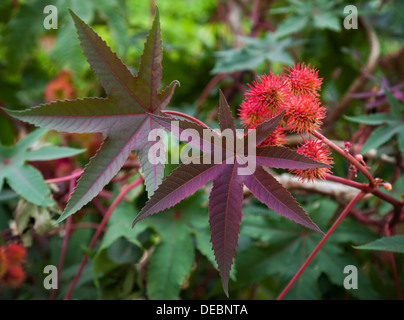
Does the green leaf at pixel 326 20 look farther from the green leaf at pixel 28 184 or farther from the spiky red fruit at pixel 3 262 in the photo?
the spiky red fruit at pixel 3 262

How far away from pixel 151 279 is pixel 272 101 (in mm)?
509

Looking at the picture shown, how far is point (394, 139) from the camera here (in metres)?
1.08

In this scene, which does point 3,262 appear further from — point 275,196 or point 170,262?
point 275,196

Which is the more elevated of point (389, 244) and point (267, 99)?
point (267, 99)

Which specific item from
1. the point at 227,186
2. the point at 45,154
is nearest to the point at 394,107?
the point at 227,186

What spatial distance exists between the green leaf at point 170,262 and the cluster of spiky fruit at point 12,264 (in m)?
0.32

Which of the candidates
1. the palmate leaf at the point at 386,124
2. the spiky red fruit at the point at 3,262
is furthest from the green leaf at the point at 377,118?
the spiky red fruit at the point at 3,262

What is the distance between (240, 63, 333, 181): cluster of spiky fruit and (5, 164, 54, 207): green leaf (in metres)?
0.47

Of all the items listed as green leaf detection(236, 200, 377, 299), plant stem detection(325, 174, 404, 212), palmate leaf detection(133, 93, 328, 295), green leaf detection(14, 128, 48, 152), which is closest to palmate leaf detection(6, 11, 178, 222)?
palmate leaf detection(133, 93, 328, 295)

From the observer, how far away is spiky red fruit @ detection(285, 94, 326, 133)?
53cm

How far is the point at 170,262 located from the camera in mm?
848

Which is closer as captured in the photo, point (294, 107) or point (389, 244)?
point (294, 107)

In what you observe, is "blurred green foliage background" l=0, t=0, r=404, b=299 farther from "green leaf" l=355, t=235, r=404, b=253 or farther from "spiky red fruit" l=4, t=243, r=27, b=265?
"green leaf" l=355, t=235, r=404, b=253

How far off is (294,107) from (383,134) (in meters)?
0.49
